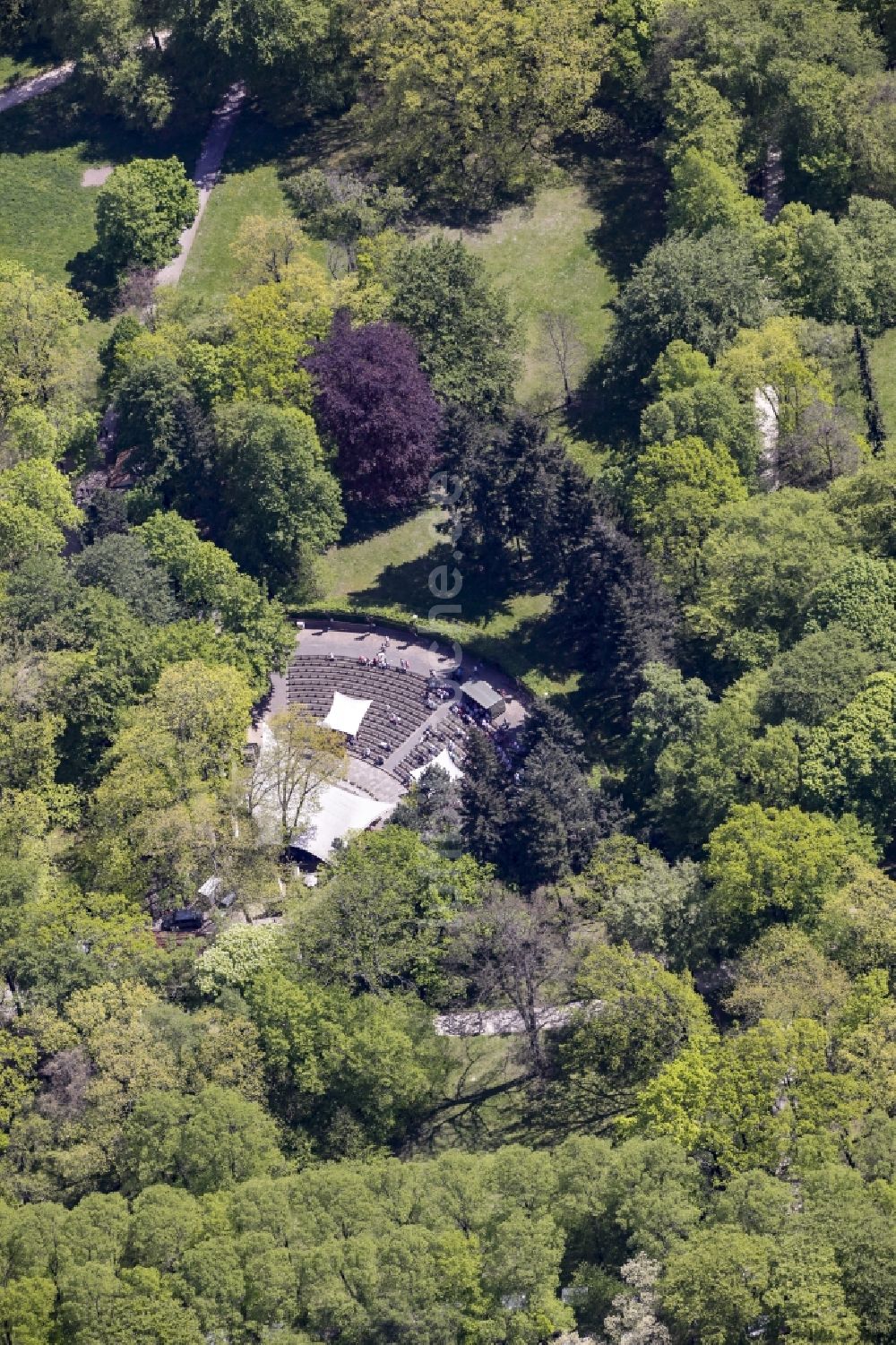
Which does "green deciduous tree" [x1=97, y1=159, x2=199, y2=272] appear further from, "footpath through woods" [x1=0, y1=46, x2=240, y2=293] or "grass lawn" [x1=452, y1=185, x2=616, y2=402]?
"grass lawn" [x1=452, y1=185, x2=616, y2=402]

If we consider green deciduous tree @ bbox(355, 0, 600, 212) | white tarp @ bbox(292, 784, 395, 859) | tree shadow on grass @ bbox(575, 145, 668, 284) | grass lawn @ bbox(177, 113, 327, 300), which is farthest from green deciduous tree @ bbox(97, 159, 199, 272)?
white tarp @ bbox(292, 784, 395, 859)

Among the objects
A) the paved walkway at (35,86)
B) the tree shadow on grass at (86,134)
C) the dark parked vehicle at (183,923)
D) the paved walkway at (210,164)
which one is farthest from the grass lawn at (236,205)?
the dark parked vehicle at (183,923)

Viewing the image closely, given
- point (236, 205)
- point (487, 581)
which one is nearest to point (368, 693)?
point (487, 581)

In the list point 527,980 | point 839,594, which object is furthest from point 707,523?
point 527,980

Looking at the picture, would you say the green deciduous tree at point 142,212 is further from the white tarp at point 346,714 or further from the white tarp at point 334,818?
the white tarp at point 334,818

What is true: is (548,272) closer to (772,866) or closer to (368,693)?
(368,693)

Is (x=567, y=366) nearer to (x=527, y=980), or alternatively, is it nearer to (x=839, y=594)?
(x=839, y=594)
